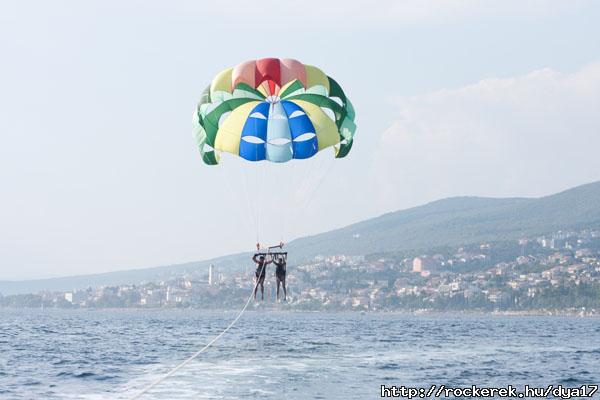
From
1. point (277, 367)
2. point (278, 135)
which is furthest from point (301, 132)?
point (277, 367)

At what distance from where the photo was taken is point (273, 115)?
128 ft

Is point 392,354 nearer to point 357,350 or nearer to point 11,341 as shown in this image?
point 357,350

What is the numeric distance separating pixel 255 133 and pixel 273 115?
39.9 inches

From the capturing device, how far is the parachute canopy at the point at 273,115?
38406 mm

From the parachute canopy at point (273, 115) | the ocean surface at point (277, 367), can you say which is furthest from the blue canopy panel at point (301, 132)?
the ocean surface at point (277, 367)

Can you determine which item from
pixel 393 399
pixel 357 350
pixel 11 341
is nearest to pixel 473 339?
pixel 357 350

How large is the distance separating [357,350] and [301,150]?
25523mm

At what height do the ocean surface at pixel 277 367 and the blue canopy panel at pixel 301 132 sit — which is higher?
the blue canopy panel at pixel 301 132

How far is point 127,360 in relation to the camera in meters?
52.5

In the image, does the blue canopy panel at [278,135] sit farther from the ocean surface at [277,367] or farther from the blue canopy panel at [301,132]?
the ocean surface at [277,367]

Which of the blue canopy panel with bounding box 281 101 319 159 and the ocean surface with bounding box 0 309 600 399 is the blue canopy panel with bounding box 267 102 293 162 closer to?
the blue canopy panel with bounding box 281 101 319 159

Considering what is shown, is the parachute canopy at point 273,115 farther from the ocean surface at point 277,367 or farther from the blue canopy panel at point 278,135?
the ocean surface at point 277,367

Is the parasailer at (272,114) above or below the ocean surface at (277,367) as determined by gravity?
above

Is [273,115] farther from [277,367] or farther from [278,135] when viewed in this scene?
[277,367]
